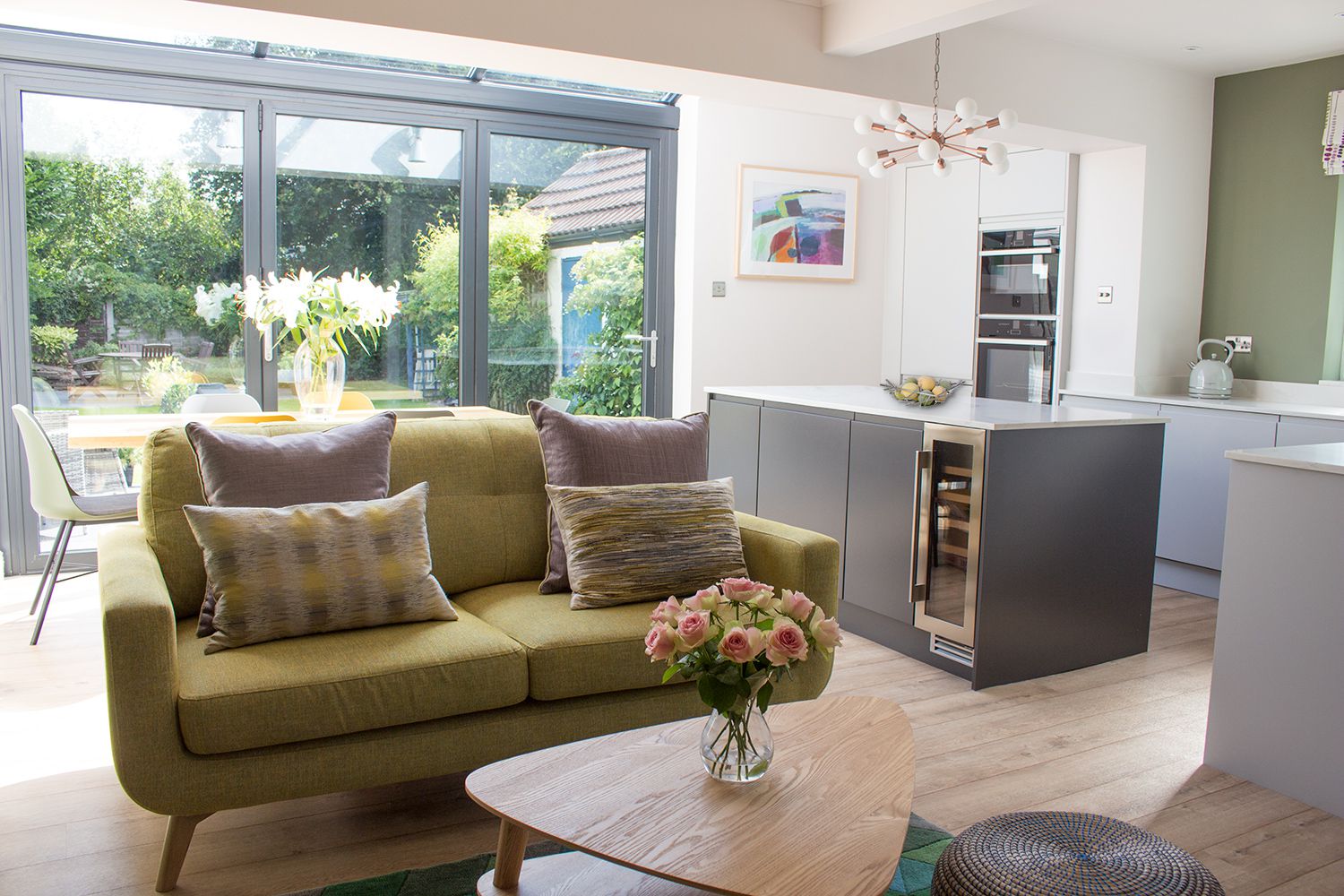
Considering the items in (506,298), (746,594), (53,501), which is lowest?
(53,501)

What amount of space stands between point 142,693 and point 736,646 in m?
1.20

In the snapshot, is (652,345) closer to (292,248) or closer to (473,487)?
(292,248)

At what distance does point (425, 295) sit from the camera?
218 inches

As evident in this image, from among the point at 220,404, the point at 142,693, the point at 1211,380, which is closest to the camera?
the point at 142,693

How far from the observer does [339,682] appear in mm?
2217

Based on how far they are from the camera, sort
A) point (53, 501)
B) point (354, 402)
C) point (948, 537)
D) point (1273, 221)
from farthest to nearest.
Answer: point (1273, 221)
point (354, 402)
point (53, 501)
point (948, 537)

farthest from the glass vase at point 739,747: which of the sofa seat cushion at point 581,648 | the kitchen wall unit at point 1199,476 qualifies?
the kitchen wall unit at point 1199,476

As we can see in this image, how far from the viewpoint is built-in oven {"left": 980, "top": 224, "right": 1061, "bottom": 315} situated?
5.86 metres

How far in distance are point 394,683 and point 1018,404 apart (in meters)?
2.89

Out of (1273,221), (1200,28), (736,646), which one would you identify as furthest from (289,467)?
(1273,221)

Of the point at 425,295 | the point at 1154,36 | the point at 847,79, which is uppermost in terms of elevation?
the point at 1154,36

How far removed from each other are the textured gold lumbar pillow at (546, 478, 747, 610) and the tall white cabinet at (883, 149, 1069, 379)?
3.76m

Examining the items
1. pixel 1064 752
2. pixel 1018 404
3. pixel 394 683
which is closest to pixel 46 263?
pixel 394 683

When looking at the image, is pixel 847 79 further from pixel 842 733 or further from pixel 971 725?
pixel 842 733
